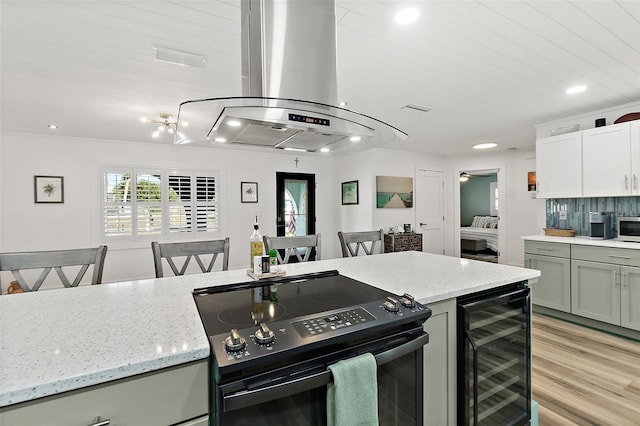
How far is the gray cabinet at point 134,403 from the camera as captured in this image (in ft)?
2.24

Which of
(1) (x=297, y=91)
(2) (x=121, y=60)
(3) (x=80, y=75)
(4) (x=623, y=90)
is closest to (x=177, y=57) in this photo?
(2) (x=121, y=60)

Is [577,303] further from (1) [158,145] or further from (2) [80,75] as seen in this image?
(1) [158,145]

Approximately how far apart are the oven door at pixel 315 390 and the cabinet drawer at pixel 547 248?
3.13 metres

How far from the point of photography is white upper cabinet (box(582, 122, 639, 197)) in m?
3.10

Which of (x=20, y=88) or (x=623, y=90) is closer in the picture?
(x=20, y=88)

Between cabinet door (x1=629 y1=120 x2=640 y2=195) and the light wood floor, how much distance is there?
1.52 metres

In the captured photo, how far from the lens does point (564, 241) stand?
11.0 feet

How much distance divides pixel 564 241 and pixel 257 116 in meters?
3.74

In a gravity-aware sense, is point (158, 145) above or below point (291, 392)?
above

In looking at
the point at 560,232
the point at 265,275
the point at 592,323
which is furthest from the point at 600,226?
the point at 265,275

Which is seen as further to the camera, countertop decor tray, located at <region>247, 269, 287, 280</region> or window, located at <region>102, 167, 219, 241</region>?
window, located at <region>102, 167, 219, 241</region>

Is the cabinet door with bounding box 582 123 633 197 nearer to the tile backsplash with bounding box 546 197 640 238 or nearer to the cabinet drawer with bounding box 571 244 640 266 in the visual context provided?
the tile backsplash with bounding box 546 197 640 238

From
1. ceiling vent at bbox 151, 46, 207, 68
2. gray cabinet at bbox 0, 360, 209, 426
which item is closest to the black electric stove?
gray cabinet at bbox 0, 360, 209, 426

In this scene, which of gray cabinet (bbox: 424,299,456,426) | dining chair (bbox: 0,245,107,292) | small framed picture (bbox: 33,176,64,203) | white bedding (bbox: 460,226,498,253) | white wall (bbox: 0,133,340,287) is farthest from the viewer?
white bedding (bbox: 460,226,498,253)
